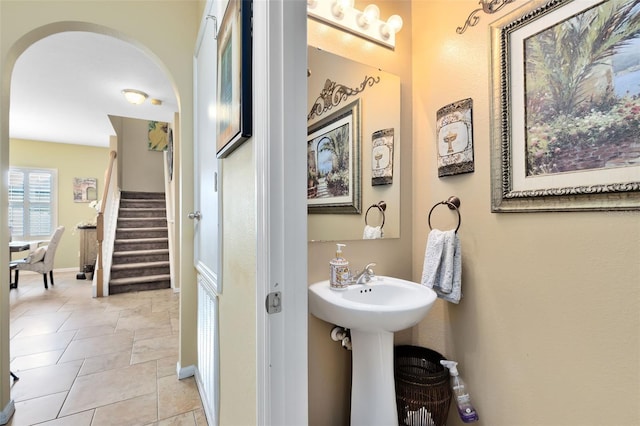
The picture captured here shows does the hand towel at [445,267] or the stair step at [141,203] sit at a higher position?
the stair step at [141,203]

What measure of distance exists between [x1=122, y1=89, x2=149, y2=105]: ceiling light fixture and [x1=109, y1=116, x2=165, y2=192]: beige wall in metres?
2.64

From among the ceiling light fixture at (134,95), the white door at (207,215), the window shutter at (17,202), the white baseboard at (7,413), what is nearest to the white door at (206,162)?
the white door at (207,215)

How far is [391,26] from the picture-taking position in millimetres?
1539

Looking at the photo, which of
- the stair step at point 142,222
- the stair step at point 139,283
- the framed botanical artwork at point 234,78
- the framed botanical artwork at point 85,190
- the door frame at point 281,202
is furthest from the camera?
the framed botanical artwork at point 85,190

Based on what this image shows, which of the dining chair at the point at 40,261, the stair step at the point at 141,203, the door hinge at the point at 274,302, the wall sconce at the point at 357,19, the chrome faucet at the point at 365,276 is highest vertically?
the wall sconce at the point at 357,19

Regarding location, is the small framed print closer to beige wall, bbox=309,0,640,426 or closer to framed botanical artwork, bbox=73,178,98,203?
beige wall, bbox=309,0,640,426

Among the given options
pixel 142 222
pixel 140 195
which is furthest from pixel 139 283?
pixel 140 195

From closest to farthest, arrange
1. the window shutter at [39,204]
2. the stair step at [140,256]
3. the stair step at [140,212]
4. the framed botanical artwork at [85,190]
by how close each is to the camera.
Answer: the stair step at [140,256], the stair step at [140,212], the window shutter at [39,204], the framed botanical artwork at [85,190]

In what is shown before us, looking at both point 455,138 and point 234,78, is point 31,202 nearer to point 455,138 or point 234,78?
point 234,78

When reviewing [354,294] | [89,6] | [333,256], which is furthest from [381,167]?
[89,6]

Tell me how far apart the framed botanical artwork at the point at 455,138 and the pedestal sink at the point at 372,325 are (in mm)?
623

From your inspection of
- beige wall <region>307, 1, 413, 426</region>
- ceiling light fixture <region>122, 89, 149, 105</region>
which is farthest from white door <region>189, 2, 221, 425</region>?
ceiling light fixture <region>122, 89, 149, 105</region>

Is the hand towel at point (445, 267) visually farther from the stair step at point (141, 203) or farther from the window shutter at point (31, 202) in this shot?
the window shutter at point (31, 202)

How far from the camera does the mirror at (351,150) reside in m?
1.36
